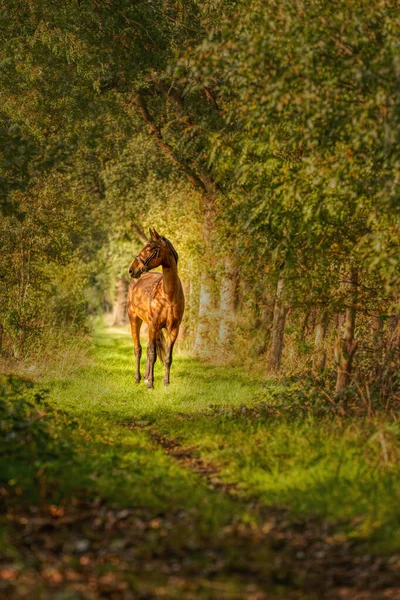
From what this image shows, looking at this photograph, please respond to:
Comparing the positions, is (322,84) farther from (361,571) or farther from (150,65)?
(150,65)

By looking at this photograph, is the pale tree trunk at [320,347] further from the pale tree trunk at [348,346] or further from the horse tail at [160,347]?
the horse tail at [160,347]

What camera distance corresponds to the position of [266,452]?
10.9 metres

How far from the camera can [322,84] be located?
10477 millimetres

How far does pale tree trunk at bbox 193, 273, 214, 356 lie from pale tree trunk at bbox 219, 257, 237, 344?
1.01m

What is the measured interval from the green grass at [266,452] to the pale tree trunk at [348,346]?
2.89ft

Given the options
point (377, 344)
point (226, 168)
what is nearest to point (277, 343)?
point (377, 344)

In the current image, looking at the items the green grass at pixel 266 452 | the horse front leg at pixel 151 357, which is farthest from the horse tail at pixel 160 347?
the green grass at pixel 266 452

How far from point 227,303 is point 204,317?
175cm

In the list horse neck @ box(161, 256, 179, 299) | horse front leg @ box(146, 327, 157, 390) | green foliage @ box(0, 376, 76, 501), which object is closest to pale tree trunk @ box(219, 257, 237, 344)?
horse front leg @ box(146, 327, 157, 390)

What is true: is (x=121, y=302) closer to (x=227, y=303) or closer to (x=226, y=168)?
(x=227, y=303)

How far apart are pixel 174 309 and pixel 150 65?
6760mm

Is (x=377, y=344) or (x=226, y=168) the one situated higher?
(x=226, y=168)

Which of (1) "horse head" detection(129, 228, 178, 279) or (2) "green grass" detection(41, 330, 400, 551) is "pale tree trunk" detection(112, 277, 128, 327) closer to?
(1) "horse head" detection(129, 228, 178, 279)

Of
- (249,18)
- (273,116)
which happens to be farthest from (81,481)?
(249,18)
